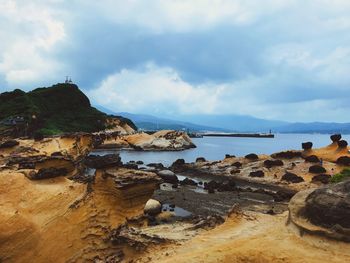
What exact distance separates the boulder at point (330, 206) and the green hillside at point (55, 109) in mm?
80872

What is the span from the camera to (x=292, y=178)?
132 feet

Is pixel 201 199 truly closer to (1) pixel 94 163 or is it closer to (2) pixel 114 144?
(1) pixel 94 163

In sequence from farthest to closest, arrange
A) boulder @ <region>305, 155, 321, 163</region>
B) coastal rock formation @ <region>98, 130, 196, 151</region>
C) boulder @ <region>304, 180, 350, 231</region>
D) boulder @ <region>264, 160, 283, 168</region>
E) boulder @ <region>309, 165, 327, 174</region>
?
coastal rock formation @ <region>98, 130, 196, 151</region> → boulder @ <region>264, 160, 283, 168</region> → boulder @ <region>305, 155, 321, 163</region> → boulder @ <region>309, 165, 327, 174</region> → boulder @ <region>304, 180, 350, 231</region>

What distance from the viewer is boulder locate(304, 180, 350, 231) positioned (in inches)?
486

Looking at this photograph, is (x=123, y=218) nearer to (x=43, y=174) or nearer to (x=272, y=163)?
(x=43, y=174)

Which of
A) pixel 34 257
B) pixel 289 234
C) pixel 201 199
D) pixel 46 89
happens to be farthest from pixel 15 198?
pixel 46 89

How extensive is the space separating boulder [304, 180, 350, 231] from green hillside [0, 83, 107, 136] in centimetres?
8087

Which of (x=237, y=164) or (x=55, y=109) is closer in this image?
(x=237, y=164)

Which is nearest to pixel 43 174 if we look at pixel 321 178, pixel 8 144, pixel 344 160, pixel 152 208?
pixel 152 208

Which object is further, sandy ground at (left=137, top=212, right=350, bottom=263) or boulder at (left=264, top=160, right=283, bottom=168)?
boulder at (left=264, top=160, right=283, bottom=168)

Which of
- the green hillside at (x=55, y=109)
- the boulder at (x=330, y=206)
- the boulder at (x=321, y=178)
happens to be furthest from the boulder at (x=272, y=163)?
the green hillside at (x=55, y=109)

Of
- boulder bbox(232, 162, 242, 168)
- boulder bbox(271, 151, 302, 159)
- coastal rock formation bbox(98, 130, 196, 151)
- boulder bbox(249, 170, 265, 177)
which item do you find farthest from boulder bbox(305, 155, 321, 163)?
coastal rock formation bbox(98, 130, 196, 151)

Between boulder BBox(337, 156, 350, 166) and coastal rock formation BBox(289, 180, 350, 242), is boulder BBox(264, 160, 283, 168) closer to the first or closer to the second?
boulder BBox(337, 156, 350, 166)

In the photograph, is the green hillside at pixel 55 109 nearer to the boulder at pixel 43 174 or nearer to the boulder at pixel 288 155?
the boulder at pixel 288 155
